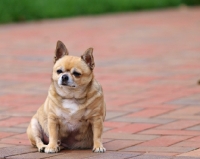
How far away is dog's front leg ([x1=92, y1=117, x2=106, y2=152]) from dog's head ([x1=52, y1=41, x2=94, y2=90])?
0.28m

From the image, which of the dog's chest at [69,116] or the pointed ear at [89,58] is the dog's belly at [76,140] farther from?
the pointed ear at [89,58]

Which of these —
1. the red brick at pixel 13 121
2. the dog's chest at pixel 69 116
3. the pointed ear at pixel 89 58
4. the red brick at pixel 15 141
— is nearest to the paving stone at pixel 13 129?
the red brick at pixel 13 121

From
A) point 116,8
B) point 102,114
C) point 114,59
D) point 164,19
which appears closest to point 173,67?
point 114,59

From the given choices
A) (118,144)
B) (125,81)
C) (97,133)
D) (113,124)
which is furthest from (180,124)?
(125,81)

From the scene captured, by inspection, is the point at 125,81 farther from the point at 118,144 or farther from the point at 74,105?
the point at 74,105

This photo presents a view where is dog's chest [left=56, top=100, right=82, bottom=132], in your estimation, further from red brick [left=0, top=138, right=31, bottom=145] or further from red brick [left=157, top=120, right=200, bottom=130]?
red brick [left=157, top=120, right=200, bottom=130]

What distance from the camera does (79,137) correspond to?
189 inches

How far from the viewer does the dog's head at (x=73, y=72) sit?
4527 mm

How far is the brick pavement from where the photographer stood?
16.7ft

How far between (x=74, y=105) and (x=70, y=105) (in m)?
0.03

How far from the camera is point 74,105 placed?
15.4 feet

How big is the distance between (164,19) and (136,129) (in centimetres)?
1281

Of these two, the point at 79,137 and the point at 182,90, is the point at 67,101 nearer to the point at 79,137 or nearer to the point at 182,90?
the point at 79,137

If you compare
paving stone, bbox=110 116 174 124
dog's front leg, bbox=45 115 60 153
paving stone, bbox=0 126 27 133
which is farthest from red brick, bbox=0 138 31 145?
paving stone, bbox=110 116 174 124
